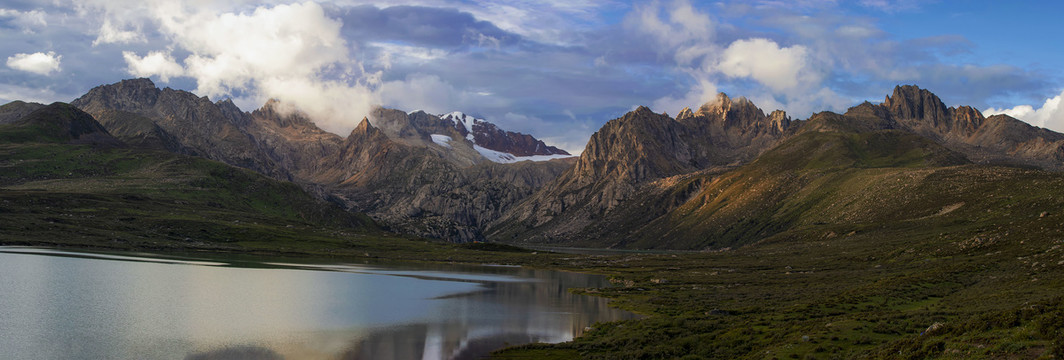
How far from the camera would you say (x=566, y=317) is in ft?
295

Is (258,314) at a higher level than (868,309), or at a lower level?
lower

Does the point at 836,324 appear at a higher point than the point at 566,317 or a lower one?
higher

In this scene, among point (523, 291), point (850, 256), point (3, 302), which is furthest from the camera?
point (850, 256)

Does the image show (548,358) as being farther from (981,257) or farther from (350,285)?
(981,257)

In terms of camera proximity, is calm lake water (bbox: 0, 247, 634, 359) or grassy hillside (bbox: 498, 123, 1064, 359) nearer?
grassy hillside (bbox: 498, 123, 1064, 359)

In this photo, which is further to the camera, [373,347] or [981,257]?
[981,257]

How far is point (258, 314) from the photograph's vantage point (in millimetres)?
82312

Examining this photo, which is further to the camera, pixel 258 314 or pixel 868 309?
pixel 258 314

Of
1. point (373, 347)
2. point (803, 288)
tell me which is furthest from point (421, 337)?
point (803, 288)

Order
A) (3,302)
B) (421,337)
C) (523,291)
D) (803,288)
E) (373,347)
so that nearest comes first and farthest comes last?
1. (373,347)
2. (421,337)
3. (3,302)
4. (803,288)
5. (523,291)

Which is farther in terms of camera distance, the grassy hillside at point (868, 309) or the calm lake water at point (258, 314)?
the calm lake water at point (258, 314)

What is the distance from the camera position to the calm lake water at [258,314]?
60284 millimetres

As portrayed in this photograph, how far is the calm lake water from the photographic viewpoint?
60.3m

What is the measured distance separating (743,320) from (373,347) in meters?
39.3
